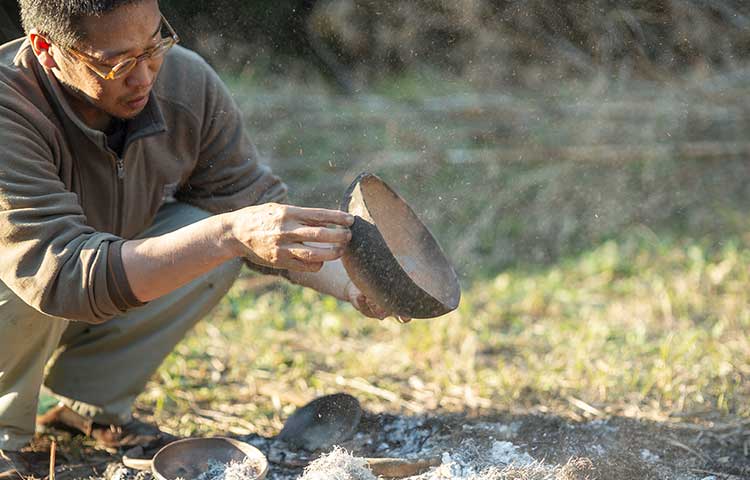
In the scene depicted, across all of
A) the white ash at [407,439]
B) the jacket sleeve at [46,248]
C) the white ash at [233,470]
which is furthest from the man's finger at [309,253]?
the white ash at [407,439]

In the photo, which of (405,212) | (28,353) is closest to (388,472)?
(405,212)

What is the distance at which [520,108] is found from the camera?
6438mm

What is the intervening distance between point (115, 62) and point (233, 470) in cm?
121

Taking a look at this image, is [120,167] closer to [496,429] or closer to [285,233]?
[285,233]

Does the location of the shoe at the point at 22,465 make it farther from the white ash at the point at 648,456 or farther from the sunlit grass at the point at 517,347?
the white ash at the point at 648,456

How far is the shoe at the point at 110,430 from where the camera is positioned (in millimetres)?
3289

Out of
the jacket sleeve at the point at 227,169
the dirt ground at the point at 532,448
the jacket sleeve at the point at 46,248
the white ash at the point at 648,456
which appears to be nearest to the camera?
the jacket sleeve at the point at 46,248

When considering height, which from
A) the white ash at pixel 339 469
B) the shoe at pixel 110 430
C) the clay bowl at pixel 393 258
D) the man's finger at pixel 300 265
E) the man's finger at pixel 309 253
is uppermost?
the man's finger at pixel 309 253

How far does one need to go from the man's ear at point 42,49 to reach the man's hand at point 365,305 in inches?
44.4

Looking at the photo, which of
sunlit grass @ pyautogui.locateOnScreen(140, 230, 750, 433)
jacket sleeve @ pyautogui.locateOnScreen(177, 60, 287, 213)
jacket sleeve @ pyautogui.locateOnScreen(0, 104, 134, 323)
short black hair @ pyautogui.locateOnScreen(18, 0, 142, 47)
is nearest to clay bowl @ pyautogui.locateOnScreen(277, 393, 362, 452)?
sunlit grass @ pyautogui.locateOnScreen(140, 230, 750, 433)

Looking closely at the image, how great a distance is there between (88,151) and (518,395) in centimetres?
208

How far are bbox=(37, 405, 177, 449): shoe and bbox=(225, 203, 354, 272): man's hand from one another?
120 centimetres

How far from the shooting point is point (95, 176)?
9.36ft

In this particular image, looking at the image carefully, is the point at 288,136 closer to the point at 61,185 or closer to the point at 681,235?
the point at 681,235
